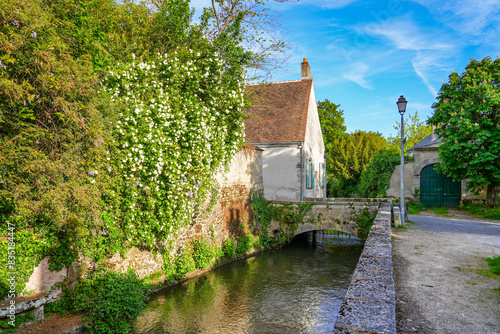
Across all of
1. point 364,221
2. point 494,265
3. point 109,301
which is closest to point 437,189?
point 364,221

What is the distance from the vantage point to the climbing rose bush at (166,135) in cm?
709

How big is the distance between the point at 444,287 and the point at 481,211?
14.6 meters

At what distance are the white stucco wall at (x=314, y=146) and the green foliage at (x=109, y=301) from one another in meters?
11.4

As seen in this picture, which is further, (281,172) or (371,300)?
(281,172)

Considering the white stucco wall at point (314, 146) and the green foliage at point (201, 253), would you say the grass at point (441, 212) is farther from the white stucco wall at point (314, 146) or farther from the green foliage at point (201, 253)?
the green foliage at point (201, 253)

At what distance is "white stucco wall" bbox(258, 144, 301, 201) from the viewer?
16.4 meters

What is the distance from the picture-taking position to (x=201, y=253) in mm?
10719

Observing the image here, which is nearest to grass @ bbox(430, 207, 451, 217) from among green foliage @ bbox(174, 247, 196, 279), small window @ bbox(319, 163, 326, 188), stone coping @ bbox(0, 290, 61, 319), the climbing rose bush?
small window @ bbox(319, 163, 326, 188)

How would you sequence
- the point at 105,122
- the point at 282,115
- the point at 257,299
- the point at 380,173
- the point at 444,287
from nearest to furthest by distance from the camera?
the point at 444,287 < the point at 105,122 < the point at 257,299 < the point at 282,115 < the point at 380,173

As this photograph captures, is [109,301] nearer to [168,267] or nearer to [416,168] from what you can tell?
[168,267]

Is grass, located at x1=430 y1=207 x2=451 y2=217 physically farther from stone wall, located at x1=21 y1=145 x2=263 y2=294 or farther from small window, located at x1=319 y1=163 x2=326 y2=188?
stone wall, located at x1=21 y1=145 x2=263 y2=294

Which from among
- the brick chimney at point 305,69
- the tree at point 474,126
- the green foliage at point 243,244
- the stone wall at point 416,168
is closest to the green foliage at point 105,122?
the green foliage at point 243,244

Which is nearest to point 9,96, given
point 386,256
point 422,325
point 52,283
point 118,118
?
point 118,118

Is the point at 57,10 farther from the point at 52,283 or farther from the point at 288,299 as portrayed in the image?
the point at 288,299
